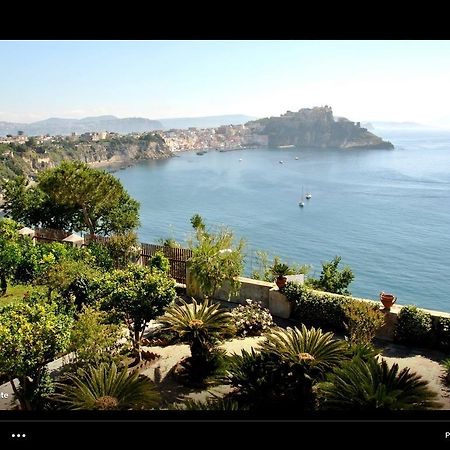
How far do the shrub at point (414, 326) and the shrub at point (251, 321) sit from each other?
2.07 m

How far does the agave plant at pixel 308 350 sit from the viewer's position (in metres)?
5.70

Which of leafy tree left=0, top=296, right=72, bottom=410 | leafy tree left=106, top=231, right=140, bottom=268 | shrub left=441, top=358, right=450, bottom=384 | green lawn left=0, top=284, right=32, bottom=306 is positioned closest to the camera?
leafy tree left=0, top=296, right=72, bottom=410

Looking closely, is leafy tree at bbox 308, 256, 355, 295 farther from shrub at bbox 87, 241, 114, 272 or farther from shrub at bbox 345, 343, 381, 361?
shrub at bbox 87, 241, 114, 272

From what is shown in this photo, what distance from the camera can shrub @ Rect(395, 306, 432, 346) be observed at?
748 cm

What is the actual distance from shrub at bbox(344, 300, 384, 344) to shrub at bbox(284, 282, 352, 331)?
19.0 inches

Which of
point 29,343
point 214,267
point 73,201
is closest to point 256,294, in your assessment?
point 214,267

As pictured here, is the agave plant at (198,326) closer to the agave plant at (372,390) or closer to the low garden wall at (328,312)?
the agave plant at (372,390)

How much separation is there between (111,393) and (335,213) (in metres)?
50.4

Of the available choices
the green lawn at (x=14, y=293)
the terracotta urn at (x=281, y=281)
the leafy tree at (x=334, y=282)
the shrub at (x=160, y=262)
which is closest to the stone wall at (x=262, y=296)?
the terracotta urn at (x=281, y=281)

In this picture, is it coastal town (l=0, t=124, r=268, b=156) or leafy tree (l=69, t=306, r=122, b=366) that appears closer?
leafy tree (l=69, t=306, r=122, b=366)

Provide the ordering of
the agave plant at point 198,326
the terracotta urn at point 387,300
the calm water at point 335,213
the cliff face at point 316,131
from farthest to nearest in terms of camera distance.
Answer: the cliff face at point 316,131, the calm water at point 335,213, the terracotta urn at point 387,300, the agave plant at point 198,326

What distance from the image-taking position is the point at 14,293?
1066 cm

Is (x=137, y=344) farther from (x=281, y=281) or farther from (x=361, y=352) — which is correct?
(x=361, y=352)

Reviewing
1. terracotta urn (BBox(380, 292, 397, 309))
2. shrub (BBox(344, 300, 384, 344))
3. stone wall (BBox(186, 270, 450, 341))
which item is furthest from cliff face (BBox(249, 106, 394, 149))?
shrub (BBox(344, 300, 384, 344))
